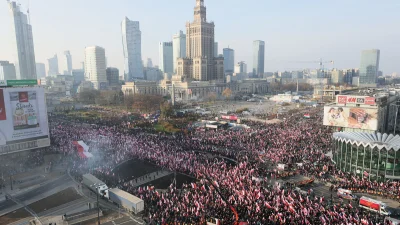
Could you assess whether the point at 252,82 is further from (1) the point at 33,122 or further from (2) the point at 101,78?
(1) the point at 33,122

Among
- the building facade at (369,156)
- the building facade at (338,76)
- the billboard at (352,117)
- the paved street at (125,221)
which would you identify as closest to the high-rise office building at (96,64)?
the building facade at (338,76)

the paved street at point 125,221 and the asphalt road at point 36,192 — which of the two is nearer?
the paved street at point 125,221

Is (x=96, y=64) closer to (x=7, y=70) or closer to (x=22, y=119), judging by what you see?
(x=7, y=70)

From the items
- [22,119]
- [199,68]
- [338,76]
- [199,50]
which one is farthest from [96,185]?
[338,76]

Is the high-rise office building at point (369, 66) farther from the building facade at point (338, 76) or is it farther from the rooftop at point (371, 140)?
the rooftop at point (371, 140)

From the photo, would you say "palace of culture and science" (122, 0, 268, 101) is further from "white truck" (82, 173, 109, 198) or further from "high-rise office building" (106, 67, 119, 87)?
"white truck" (82, 173, 109, 198)

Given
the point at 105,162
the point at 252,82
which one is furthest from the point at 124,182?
the point at 252,82

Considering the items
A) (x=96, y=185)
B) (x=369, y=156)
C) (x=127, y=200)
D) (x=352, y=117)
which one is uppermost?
(x=352, y=117)
